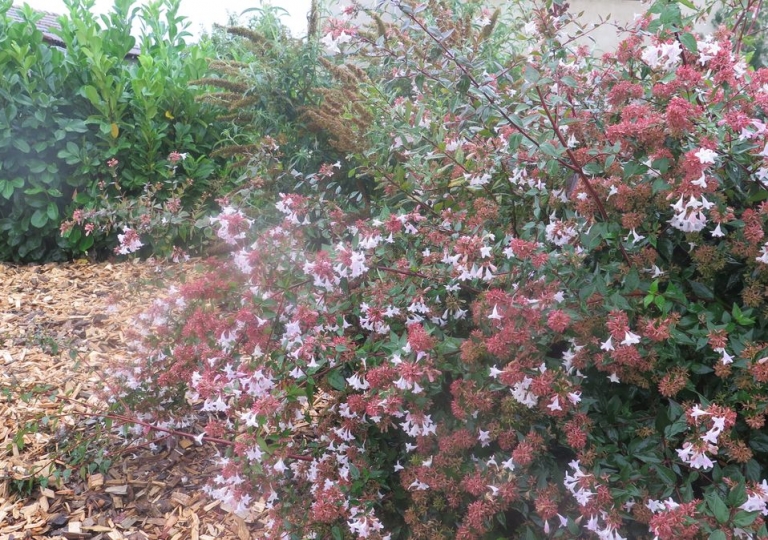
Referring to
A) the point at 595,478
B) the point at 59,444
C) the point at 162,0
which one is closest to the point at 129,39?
the point at 162,0

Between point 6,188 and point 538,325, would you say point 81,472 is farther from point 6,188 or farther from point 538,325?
point 6,188

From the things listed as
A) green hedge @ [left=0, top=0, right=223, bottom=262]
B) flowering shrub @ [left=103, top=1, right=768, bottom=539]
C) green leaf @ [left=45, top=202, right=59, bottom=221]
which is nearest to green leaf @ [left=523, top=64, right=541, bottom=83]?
flowering shrub @ [left=103, top=1, right=768, bottom=539]

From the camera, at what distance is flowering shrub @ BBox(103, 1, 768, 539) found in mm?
1377

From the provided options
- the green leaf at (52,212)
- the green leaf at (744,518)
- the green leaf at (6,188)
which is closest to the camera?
the green leaf at (744,518)

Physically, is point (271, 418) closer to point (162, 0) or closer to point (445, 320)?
point (445, 320)

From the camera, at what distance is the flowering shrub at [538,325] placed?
54.2 inches

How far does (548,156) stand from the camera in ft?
5.19

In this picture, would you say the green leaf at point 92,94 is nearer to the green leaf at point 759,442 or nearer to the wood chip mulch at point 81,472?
the wood chip mulch at point 81,472

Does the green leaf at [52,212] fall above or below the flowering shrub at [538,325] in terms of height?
below

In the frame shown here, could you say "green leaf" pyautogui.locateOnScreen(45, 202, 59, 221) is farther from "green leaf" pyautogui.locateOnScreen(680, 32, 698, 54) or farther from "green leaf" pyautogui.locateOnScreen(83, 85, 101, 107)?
"green leaf" pyautogui.locateOnScreen(680, 32, 698, 54)

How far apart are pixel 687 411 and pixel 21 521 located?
2.30 metres

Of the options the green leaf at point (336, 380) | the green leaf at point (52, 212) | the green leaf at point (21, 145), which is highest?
the green leaf at point (21, 145)

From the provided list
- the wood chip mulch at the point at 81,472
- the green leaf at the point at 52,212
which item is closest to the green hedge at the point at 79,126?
the green leaf at the point at 52,212

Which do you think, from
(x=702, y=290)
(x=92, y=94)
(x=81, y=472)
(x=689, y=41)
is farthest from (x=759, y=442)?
(x=92, y=94)
